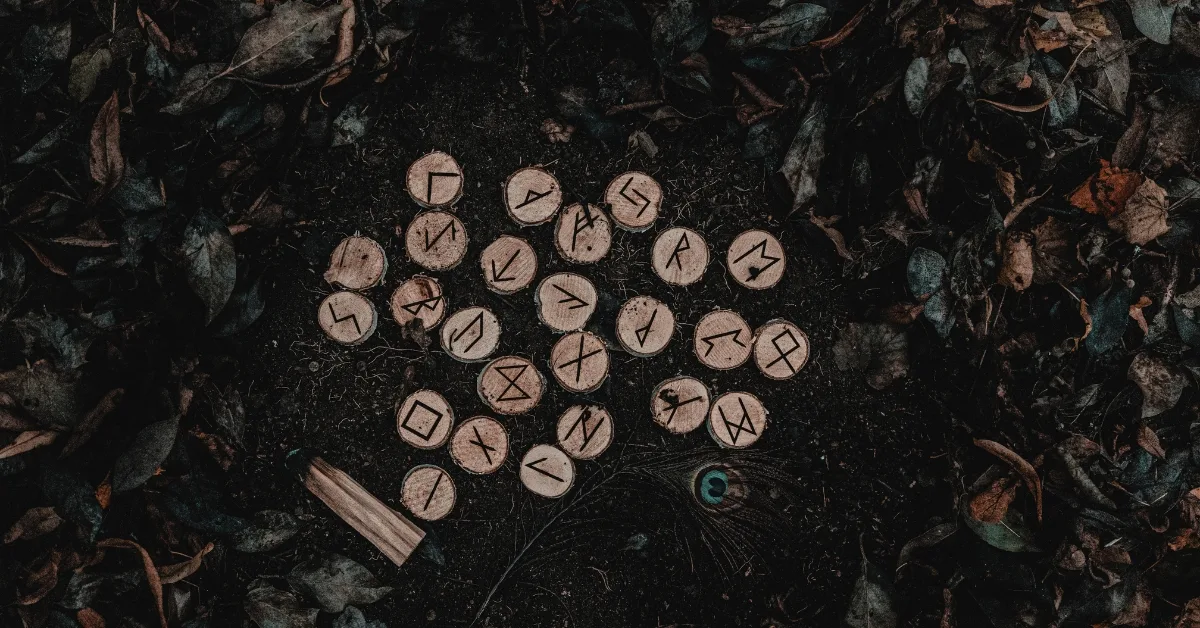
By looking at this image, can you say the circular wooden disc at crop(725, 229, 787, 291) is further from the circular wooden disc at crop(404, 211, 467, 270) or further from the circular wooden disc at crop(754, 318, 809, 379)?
the circular wooden disc at crop(404, 211, 467, 270)

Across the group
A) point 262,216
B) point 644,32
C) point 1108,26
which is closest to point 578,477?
point 262,216

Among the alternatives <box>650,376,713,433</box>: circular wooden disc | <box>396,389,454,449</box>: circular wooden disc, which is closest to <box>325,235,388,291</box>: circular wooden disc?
<box>396,389,454,449</box>: circular wooden disc

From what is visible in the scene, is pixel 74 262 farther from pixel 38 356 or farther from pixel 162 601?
pixel 162 601

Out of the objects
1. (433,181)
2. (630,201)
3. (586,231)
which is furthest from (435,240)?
(630,201)

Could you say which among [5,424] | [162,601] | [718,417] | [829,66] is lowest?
[162,601]

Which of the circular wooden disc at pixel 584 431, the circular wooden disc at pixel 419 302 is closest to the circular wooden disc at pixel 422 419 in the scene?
the circular wooden disc at pixel 419 302

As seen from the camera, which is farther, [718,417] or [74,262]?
[718,417]
